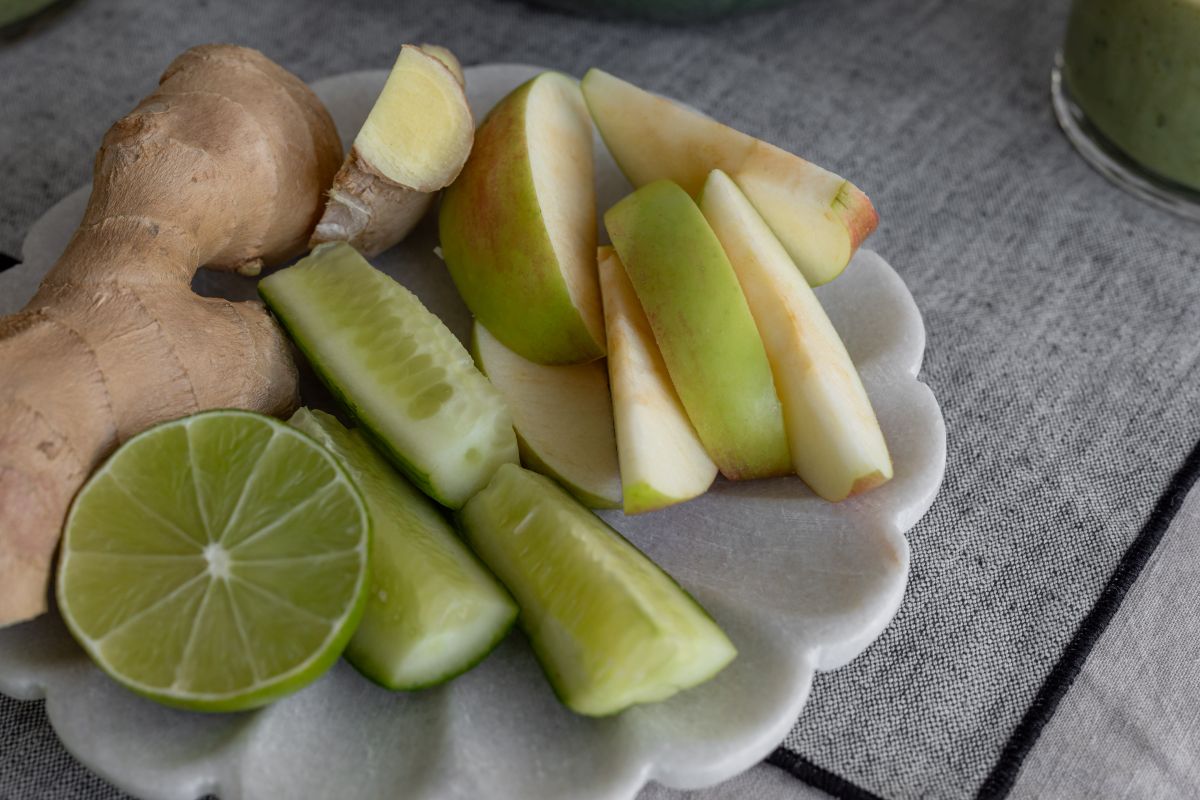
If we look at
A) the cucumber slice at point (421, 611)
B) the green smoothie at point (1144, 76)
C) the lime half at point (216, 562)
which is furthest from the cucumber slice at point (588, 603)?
the green smoothie at point (1144, 76)

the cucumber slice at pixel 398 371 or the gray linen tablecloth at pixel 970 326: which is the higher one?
the cucumber slice at pixel 398 371

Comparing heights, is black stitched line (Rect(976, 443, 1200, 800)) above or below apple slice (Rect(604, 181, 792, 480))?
below

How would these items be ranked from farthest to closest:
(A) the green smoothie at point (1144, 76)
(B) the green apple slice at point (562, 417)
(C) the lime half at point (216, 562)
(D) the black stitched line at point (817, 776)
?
1. (A) the green smoothie at point (1144, 76)
2. (B) the green apple slice at point (562, 417)
3. (D) the black stitched line at point (817, 776)
4. (C) the lime half at point (216, 562)

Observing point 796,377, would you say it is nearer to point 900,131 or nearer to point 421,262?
point 421,262

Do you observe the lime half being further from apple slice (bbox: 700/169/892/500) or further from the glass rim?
the glass rim

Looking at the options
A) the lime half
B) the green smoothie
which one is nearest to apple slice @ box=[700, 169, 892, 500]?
the lime half

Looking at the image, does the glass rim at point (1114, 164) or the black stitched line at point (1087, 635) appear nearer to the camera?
the black stitched line at point (1087, 635)

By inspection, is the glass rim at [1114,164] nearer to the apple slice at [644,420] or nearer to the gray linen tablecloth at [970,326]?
the gray linen tablecloth at [970,326]
